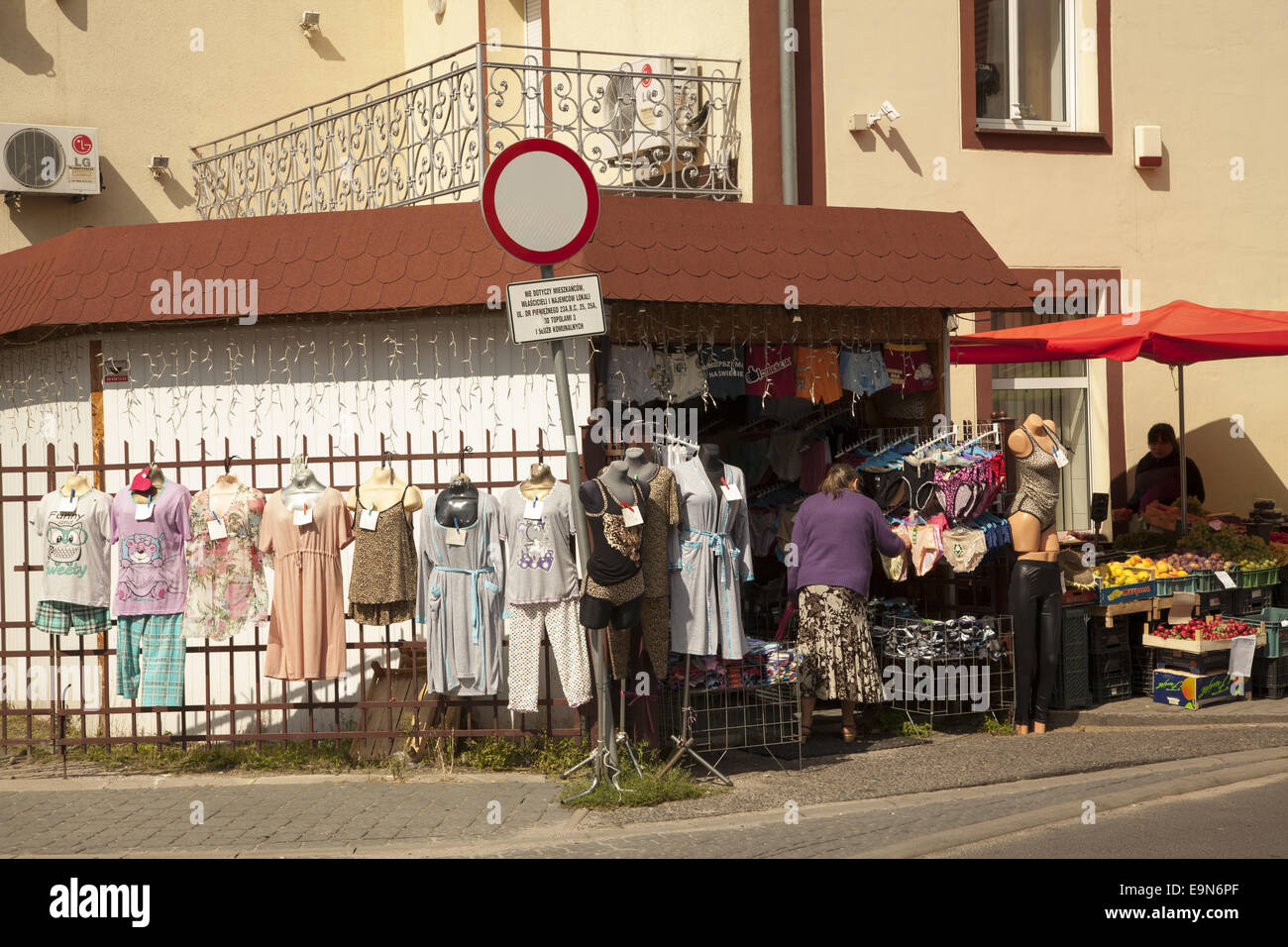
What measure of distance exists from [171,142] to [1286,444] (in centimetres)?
1142

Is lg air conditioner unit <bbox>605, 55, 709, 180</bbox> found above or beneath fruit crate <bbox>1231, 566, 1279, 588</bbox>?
above

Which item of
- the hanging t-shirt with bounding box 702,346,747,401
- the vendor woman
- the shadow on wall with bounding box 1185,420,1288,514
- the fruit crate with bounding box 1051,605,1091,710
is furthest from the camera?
the shadow on wall with bounding box 1185,420,1288,514

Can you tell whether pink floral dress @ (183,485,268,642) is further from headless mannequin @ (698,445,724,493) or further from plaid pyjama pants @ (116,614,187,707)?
headless mannequin @ (698,445,724,493)

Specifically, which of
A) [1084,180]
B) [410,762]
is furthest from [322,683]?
[1084,180]

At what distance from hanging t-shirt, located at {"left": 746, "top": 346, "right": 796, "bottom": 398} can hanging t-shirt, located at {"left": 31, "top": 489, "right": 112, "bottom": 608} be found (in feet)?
14.4

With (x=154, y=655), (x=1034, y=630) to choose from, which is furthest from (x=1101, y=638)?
(x=154, y=655)

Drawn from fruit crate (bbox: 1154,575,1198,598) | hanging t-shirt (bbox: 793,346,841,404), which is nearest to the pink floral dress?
hanging t-shirt (bbox: 793,346,841,404)

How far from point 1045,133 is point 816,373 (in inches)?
166

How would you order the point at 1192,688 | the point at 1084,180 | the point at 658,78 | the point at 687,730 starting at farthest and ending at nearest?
the point at 1084,180
the point at 658,78
the point at 1192,688
the point at 687,730

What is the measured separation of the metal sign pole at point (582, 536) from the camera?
702 centimetres

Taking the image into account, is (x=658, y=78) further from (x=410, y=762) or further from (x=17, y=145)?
(x=17, y=145)

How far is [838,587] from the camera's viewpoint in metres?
8.72

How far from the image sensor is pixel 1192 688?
31.8 feet

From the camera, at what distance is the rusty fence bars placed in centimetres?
839
